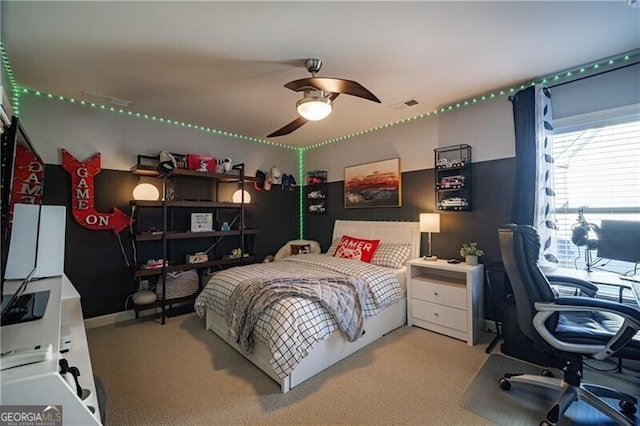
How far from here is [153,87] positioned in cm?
279

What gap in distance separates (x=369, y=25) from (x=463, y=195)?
222 cm

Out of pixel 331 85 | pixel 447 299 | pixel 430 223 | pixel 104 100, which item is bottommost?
pixel 447 299

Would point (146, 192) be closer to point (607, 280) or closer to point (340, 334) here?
point (340, 334)

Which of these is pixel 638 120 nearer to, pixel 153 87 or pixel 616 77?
pixel 616 77

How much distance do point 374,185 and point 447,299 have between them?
194 cm

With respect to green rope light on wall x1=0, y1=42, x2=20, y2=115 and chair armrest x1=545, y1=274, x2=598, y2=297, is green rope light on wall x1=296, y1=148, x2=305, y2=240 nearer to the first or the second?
green rope light on wall x1=0, y1=42, x2=20, y2=115

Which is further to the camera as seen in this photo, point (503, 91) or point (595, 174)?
point (503, 91)

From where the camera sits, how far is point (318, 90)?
7.45 ft

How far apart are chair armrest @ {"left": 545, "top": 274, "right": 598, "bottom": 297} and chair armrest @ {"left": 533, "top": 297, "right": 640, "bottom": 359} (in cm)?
54

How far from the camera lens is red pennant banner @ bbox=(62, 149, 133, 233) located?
10.2ft

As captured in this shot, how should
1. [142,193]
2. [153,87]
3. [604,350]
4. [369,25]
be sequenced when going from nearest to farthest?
[604,350] → [369,25] → [153,87] → [142,193]

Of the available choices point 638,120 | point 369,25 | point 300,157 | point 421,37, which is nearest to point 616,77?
point 638,120

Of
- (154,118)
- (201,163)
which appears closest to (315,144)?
(201,163)

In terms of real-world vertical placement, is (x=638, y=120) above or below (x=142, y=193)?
above
